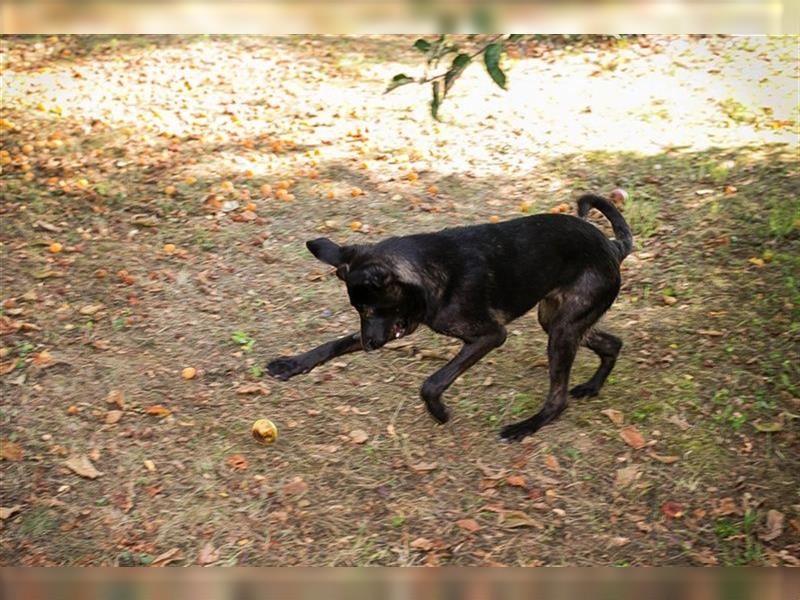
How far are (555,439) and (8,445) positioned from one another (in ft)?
12.1

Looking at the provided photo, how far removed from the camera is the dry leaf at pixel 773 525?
5.63m

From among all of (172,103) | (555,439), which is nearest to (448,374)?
(555,439)

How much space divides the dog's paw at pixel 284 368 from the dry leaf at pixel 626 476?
2198 millimetres

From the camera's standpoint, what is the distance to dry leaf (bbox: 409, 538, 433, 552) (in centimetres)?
571

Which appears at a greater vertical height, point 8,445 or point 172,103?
point 172,103

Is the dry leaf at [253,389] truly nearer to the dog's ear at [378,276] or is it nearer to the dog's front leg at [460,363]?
the dog's front leg at [460,363]

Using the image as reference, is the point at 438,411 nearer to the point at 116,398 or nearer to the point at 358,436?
the point at 358,436

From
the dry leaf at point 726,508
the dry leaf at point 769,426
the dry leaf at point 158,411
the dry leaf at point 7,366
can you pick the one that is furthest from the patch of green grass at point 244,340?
the dry leaf at point 769,426

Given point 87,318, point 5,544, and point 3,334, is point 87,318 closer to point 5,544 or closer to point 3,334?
point 3,334

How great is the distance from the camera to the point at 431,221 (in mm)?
8812

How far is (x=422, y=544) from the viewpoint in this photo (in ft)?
18.8

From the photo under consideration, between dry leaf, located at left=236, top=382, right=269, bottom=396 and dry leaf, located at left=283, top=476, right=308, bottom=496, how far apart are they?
948 millimetres

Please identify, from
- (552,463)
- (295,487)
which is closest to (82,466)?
(295,487)

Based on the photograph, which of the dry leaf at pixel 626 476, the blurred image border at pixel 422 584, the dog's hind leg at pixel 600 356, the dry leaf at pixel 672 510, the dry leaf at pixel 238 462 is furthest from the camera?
the dog's hind leg at pixel 600 356
